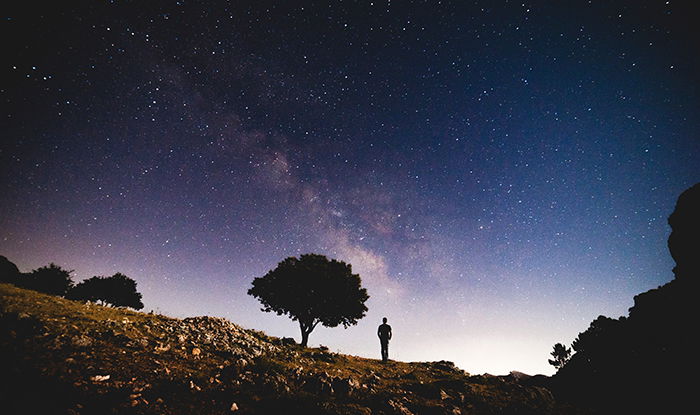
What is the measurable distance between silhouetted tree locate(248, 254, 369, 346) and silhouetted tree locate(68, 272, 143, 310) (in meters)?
46.2

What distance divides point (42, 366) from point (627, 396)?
24.3 m

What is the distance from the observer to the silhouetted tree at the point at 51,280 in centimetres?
5775

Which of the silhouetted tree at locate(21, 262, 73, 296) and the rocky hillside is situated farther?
the silhouetted tree at locate(21, 262, 73, 296)

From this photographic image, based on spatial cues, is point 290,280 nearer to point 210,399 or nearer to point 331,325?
point 331,325

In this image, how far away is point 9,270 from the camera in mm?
55125

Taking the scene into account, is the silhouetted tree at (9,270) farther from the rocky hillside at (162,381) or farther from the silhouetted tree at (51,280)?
the rocky hillside at (162,381)

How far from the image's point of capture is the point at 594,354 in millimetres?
24203

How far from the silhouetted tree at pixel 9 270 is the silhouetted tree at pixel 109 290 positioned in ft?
32.5

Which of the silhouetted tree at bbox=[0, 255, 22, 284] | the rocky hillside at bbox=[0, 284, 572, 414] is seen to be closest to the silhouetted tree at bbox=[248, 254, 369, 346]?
the rocky hillside at bbox=[0, 284, 572, 414]

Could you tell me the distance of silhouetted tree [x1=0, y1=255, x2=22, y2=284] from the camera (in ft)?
171

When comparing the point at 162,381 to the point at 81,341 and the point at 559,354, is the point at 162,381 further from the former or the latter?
the point at 559,354

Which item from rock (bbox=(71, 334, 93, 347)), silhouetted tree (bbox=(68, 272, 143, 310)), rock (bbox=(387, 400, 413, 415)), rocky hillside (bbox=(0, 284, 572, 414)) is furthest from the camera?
silhouetted tree (bbox=(68, 272, 143, 310))

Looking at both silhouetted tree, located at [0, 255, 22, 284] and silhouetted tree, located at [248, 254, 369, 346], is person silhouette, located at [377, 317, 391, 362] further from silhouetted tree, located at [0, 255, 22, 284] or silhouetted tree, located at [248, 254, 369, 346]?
silhouetted tree, located at [0, 255, 22, 284]

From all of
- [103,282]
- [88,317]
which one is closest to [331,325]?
[88,317]
